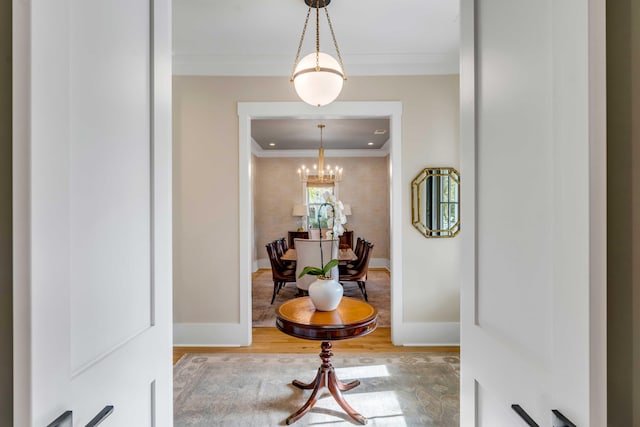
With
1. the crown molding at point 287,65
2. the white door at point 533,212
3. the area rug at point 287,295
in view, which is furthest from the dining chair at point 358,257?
the white door at point 533,212

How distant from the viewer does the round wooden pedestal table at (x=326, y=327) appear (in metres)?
2.04

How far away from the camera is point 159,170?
1.13 metres

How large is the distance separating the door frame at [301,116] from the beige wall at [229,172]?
0.20ft

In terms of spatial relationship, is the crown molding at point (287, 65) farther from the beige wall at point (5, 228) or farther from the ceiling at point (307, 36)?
the beige wall at point (5, 228)

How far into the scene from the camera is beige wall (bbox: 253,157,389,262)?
8.20 metres

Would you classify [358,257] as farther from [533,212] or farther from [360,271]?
[533,212]

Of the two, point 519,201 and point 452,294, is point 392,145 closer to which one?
point 452,294

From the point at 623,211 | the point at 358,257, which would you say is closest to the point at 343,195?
the point at 358,257

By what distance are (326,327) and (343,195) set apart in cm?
635

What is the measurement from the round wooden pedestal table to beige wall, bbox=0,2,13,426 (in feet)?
5.09

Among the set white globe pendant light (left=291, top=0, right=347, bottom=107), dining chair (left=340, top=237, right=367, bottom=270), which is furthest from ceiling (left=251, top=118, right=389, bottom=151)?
white globe pendant light (left=291, top=0, right=347, bottom=107)

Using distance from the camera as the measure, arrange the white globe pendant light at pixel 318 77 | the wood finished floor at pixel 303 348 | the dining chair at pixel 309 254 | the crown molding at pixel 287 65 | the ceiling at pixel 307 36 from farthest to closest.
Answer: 1. the dining chair at pixel 309 254
2. the crown molding at pixel 287 65
3. the wood finished floor at pixel 303 348
4. the ceiling at pixel 307 36
5. the white globe pendant light at pixel 318 77

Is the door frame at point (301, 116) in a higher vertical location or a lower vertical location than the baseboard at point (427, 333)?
higher

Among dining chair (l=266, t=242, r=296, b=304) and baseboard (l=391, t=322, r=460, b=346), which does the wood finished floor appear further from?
dining chair (l=266, t=242, r=296, b=304)
